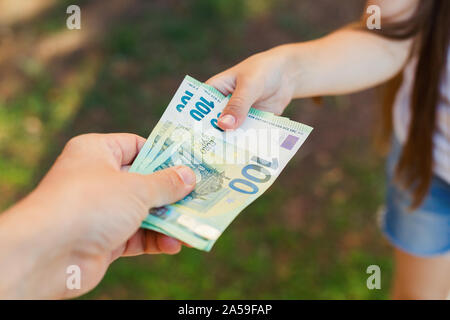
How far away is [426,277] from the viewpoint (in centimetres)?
191

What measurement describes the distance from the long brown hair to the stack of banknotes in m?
0.53

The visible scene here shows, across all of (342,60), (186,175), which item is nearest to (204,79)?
(342,60)

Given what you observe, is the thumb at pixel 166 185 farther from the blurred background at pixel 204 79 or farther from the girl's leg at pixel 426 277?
the blurred background at pixel 204 79

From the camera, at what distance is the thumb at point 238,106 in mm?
1402

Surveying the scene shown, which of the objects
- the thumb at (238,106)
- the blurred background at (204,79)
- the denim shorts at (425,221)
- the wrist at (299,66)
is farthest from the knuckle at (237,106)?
the blurred background at (204,79)

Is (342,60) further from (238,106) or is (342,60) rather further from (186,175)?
(186,175)

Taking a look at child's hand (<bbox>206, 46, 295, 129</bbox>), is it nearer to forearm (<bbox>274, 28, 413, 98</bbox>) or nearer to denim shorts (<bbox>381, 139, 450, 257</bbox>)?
forearm (<bbox>274, 28, 413, 98</bbox>)

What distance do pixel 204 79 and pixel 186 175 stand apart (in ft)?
6.78

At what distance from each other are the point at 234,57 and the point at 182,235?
2.42m

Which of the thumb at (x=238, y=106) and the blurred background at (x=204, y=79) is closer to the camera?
the thumb at (x=238, y=106)

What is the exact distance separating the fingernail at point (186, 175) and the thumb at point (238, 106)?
18 cm

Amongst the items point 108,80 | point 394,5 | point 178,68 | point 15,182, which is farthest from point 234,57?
point 394,5

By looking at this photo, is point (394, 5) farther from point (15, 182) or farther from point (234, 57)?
point (15, 182)

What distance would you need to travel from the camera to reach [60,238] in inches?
43.7
